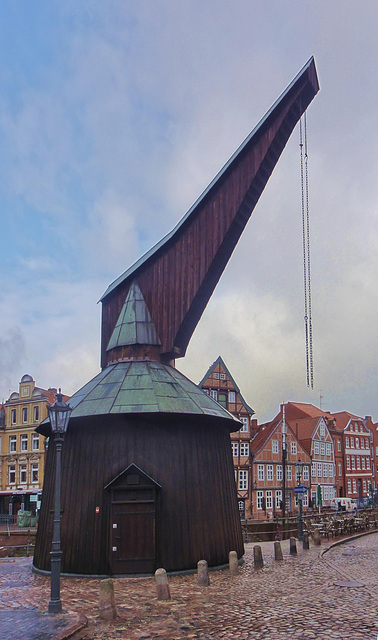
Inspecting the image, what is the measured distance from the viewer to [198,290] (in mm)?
21141

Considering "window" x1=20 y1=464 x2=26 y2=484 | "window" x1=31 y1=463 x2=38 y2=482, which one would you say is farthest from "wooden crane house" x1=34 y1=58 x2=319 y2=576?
"window" x1=20 y1=464 x2=26 y2=484

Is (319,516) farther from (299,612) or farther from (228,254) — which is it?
(299,612)

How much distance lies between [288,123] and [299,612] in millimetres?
15903

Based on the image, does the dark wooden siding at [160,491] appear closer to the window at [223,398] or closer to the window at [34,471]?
the window at [34,471]

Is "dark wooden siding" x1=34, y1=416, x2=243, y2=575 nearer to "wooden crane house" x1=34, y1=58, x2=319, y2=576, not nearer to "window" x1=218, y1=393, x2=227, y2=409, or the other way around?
"wooden crane house" x1=34, y1=58, x2=319, y2=576

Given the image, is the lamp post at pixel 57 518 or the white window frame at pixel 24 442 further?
the white window frame at pixel 24 442

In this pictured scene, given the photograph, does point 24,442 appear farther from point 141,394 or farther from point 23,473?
point 141,394

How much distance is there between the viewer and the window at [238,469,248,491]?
171ft

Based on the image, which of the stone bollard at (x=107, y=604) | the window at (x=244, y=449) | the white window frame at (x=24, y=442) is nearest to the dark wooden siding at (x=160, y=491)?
the stone bollard at (x=107, y=604)

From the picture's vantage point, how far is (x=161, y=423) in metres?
19.2

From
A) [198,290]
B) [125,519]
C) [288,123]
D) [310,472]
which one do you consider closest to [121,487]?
[125,519]

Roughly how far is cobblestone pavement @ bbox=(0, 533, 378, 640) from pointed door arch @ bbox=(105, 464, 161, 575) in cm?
65

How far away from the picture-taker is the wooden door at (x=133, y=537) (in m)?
17.8

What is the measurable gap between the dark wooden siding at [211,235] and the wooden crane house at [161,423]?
41 mm
